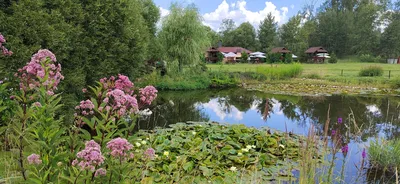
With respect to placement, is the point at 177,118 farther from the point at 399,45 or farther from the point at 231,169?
the point at 399,45

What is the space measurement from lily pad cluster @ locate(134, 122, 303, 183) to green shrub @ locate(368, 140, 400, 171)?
3.90 ft

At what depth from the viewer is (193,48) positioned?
53.2 ft

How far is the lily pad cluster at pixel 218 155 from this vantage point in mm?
3902

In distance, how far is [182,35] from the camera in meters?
16.2

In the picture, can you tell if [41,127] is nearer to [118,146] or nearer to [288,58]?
[118,146]

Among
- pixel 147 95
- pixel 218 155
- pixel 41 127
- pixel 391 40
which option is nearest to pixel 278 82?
pixel 218 155

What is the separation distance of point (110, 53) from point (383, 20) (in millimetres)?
50284

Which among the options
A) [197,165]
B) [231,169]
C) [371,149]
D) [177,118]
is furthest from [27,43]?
[371,149]

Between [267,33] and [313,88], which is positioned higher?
[267,33]

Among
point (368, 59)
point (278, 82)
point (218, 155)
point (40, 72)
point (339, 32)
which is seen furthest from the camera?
point (339, 32)

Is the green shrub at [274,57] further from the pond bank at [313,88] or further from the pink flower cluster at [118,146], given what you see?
→ the pink flower cluster at [118,146]

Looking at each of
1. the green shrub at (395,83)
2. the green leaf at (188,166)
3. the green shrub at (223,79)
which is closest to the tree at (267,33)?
the green shrub at (223,79)

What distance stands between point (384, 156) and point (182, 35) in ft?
42.4

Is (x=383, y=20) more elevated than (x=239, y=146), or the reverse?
(x=383, y=20)
